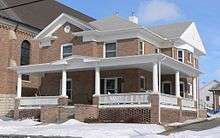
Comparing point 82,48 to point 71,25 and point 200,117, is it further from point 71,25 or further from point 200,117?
point 200,117

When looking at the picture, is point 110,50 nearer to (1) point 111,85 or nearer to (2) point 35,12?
(1) point 111,85

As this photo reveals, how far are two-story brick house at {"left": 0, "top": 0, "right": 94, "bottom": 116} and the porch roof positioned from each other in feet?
20.6

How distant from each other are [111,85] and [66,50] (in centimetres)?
548

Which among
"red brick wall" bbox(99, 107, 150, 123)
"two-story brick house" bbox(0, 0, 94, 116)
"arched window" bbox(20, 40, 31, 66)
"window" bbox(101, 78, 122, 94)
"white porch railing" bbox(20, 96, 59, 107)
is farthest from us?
"arched window" bbox(20, 40, 31, 66)

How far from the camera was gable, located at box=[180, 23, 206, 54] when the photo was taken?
40.8 m

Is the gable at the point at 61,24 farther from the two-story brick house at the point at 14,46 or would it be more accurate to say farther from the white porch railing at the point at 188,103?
the white porch railing at the point at 188,103

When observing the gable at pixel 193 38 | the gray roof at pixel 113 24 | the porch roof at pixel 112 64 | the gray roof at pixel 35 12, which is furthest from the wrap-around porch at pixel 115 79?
→ the gray roof at pixel 35 12

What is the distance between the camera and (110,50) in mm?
35031

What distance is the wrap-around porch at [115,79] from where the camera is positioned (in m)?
29.2

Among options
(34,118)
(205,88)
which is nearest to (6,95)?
(34,118)

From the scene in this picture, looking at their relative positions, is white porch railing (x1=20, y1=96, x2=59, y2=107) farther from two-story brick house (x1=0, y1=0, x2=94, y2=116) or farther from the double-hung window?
two-story brick house (x1=0, y1=0, x2=94, y2=116)

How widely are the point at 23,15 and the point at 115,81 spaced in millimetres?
15855

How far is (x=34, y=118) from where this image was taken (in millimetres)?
→ 32875

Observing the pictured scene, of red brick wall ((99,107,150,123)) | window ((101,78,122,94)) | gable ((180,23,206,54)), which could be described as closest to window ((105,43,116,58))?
window ((101,78,122,94))
